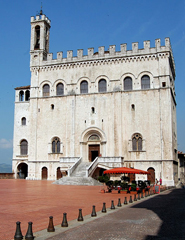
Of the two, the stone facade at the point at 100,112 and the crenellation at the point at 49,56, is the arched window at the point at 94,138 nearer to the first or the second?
the stone facade at the point at 100,112

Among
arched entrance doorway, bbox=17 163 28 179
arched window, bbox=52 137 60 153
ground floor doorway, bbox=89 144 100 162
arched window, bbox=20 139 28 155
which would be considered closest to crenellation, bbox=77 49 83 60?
arched window, bbox=52 137 60 153

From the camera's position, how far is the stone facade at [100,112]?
1507 inches

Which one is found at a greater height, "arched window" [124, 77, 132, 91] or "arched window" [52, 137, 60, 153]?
"arched window" [124, 77, 132, 91]

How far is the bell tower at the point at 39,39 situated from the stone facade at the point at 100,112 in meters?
0.16

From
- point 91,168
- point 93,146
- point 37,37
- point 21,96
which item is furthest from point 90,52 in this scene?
point 91,168

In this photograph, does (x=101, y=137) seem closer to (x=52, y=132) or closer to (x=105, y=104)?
(x=105, y=104)

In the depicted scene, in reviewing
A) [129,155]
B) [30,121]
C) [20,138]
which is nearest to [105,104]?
[129,155]

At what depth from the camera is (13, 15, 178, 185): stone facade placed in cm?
3828

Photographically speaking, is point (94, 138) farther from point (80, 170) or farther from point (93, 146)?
point (80, 170)

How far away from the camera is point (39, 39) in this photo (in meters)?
46.7

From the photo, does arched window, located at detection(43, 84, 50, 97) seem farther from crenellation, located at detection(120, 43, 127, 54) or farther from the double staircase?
the double staircase

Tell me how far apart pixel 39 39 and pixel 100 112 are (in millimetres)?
15769

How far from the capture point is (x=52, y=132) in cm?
4269

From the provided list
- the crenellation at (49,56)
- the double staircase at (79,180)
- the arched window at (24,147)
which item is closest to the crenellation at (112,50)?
the crenellation at (49,56)
